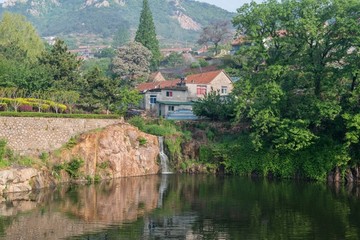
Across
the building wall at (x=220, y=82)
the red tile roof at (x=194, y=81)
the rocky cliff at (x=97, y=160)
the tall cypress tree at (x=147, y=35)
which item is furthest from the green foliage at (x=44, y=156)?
the tall cypress tree at (x=147, y=35)

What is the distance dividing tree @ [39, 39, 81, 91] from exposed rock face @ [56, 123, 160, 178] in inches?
352

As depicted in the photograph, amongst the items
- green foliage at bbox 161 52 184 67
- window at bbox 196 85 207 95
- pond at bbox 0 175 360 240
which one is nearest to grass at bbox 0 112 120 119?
pond at bbox 0 175 360 240

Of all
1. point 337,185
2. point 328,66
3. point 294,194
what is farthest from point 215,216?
point 328,66

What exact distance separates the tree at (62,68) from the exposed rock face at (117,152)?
352 inches

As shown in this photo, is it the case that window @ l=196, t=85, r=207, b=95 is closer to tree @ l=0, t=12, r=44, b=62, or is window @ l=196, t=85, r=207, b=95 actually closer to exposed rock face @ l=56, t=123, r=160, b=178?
exposed rock face @ l=56, t=123, r=160, b=178

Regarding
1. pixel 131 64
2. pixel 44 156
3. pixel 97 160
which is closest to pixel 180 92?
pixel 131 64

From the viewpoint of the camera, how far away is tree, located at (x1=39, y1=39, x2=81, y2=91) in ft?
169

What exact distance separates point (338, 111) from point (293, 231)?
17.8m

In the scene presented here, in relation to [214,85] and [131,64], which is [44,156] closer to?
[214,85]

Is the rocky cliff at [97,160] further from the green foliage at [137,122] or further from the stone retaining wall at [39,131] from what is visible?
the green foliage at [137,122]

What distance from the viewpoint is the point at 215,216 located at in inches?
1162

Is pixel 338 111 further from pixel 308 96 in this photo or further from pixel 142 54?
pixel 142 54

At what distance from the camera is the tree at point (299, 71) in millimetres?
41812

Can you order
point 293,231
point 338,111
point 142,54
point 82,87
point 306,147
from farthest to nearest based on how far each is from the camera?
point 142,54, point 82,87, point 306,147, point 338,111, point 293,231
